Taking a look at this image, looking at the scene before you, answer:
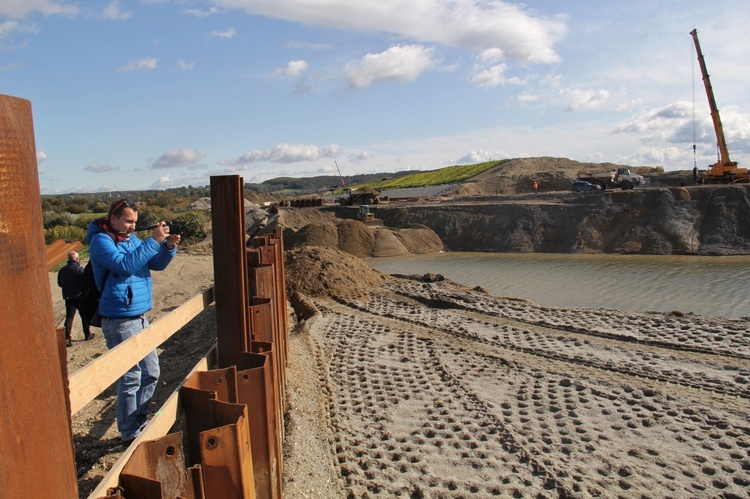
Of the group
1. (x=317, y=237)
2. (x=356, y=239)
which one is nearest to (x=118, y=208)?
(x=317, y=237)

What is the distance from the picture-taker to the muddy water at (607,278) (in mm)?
14188

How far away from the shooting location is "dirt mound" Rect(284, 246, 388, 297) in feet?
45.5

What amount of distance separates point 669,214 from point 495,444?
24888mm

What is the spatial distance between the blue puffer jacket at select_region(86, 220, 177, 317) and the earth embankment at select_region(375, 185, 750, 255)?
83.0ft

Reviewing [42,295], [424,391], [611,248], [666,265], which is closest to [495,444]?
[424,391]

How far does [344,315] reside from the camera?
11.5 m

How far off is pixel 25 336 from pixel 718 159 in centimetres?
3759

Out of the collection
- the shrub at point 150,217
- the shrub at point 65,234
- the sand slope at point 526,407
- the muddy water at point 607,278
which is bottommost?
the muddy water at point 607,278

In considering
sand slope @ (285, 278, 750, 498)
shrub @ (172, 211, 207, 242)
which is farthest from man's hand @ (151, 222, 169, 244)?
shrub @ (172, 211, 207, 242)

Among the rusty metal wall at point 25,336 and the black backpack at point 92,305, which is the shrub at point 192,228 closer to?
the black backpack at point 92,305

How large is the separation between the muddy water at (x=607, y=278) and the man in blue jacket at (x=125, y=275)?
11.5 metres

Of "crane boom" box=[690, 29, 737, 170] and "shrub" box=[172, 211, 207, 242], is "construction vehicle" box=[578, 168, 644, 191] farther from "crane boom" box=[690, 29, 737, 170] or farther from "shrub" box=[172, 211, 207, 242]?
"shrub" box=[172, 211, 207, 242]

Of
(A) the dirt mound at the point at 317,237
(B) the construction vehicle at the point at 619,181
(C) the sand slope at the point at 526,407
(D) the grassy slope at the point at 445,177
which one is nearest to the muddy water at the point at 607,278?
(A) the dirt mound at the point at 317,237

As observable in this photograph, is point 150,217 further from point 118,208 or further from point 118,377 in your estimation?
point 118,377
